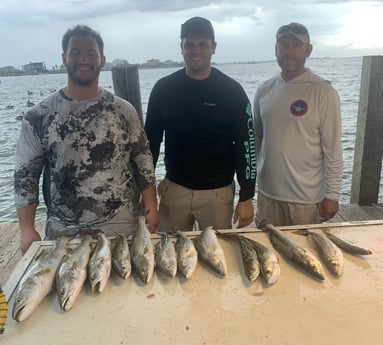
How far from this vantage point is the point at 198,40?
2.81 m

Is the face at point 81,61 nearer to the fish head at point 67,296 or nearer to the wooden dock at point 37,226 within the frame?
the fish head at point 67,296

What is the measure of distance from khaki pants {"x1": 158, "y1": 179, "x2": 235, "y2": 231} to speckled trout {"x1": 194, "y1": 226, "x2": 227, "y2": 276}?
2.78 feet

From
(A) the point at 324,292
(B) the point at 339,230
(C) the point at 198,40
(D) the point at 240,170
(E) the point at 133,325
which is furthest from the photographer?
(D) the point at 240,170

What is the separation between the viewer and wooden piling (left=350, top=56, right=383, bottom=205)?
4.52m

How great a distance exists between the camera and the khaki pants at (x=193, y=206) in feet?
10.3

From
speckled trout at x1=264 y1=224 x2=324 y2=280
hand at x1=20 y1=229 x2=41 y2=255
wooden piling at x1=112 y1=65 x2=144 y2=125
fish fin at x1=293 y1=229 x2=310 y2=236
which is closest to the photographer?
speckled trout at x1=264 y1=224 x2=324 y2=280

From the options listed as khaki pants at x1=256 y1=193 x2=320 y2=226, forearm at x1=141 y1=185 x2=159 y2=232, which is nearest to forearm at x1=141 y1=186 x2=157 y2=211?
forearm at x1=141 y1=185 x2=159 y2=232

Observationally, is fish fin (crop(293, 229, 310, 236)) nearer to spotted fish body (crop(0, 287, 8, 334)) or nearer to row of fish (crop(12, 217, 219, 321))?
row of fish (crop(12, 217, 219, 321))

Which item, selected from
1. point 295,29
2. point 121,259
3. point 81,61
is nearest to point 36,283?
point 121,259

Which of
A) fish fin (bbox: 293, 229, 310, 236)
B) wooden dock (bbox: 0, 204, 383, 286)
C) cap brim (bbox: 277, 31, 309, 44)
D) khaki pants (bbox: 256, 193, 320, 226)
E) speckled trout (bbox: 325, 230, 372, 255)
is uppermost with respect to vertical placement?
cap brim (bbox: 277, 31, 309, 44)

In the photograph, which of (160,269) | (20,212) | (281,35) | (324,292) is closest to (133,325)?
(160,269)

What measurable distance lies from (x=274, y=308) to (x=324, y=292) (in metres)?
0.27

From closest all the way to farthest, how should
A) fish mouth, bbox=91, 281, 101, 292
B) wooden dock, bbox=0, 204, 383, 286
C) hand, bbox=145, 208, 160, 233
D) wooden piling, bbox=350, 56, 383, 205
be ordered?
fish mouth, bbox=91, 281, 101, 292, hand, bbox=145, 208, 160, 233, wooden dock, bbox=0, 204, 383, 286, wooden piling, bbox=350, 56, 383, 205

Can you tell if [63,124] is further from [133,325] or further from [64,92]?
[133,325]
